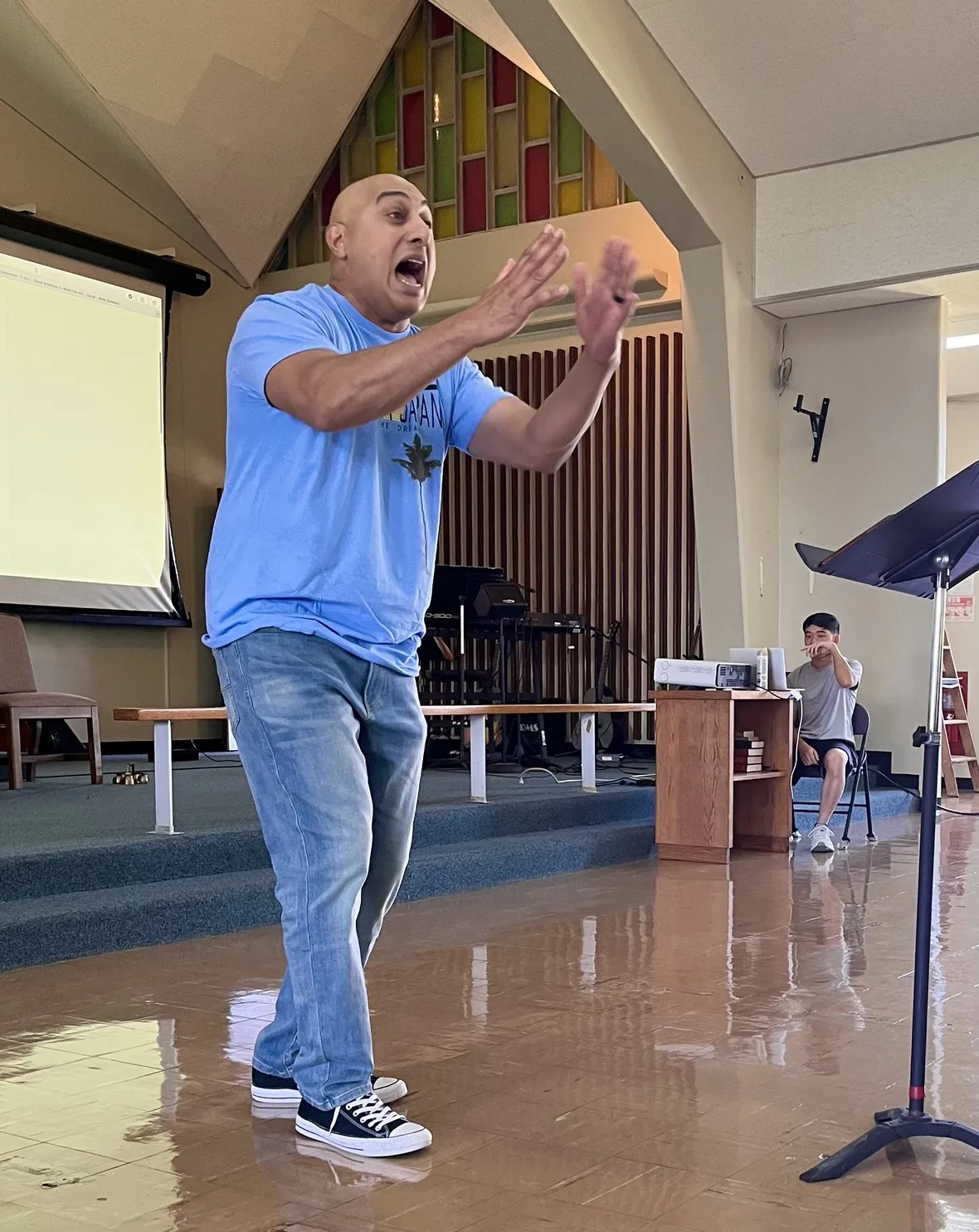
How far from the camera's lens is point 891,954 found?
3.77 meters

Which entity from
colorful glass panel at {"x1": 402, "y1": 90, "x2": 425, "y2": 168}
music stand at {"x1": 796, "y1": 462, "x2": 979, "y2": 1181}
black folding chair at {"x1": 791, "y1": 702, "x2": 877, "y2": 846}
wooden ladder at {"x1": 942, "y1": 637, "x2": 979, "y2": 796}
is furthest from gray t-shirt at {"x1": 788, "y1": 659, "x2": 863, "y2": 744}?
colorful glass panel at {"x1": 402, "y1": 90, "x2": 425, "y2": 168}

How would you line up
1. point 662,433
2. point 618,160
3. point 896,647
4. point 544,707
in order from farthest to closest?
1. point 662,433
2. point 896,647
3. point 618,160
4. point 544,707

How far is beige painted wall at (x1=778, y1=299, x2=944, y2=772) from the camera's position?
8023 mm

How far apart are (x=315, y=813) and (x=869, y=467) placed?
6734mm

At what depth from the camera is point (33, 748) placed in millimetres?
8258

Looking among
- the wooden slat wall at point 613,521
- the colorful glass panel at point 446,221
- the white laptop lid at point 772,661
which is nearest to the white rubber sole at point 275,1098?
the white laptop lid at point 772,661

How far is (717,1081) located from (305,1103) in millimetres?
802

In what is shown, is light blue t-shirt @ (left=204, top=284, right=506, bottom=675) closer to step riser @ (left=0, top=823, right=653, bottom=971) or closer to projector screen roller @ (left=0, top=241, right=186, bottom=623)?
step riser @ (left=0, top=823, right=653, bottom=971)

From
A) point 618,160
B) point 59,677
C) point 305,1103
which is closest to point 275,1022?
point 305,1103

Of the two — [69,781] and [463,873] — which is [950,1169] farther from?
[69,781]

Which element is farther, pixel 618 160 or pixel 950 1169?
pixel 618 160

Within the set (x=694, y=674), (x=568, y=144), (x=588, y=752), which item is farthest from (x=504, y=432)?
(x=568, y=144)

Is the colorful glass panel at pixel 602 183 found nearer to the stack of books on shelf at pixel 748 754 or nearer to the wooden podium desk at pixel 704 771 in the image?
the wooden podium desk at pixel 704 771

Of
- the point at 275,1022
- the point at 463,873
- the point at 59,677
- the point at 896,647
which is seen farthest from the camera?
the point at 59,677
